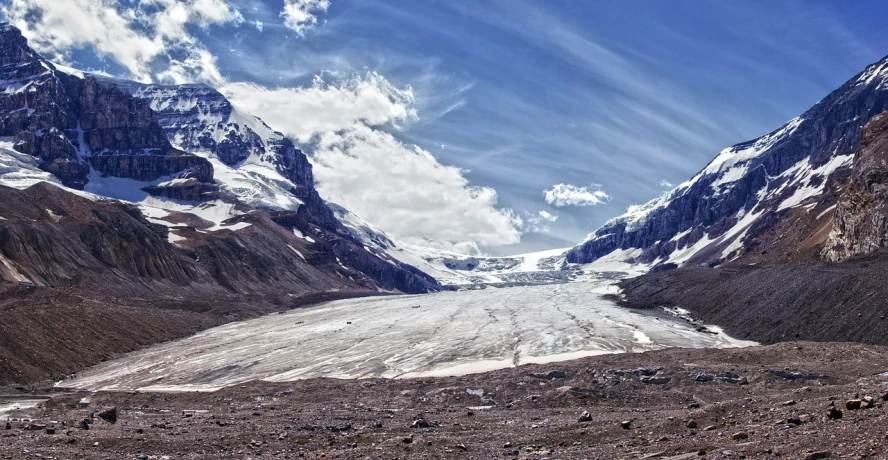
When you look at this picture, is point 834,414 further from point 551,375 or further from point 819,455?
point 551,375

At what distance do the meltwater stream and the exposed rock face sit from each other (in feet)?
98.7

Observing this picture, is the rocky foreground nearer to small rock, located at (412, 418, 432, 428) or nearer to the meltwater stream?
small rock, located at (412, 418, 432, 428)

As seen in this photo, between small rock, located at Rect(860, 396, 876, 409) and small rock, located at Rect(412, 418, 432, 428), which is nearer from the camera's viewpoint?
small rock, located at Rect(860, 396, 876, 409)

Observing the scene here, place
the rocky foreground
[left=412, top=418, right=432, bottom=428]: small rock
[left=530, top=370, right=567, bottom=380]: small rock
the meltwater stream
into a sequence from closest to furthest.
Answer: the rocky foreground → [left=412, top=418, right=432, bottom=428]: small rock → [left=530, top=370, right=567, bottom=380]: small rock → the meltwater stream

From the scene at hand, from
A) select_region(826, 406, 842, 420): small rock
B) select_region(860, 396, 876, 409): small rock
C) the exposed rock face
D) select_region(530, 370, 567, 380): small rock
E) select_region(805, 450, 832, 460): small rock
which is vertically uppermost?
the exposed rock face

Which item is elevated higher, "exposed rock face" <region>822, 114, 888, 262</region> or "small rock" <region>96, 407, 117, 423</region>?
"exposed rock face" <region>822, 114, 888, 262</region>

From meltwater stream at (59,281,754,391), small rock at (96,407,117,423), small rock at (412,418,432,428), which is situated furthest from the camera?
meltwater stream at (59,281,754,391)

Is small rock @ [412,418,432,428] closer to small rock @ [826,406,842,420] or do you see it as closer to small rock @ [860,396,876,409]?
small rock @ [826,406,842,420]

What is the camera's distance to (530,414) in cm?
3058

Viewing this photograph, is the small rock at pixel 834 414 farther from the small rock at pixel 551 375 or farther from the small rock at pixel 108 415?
the small rock at pixel 108 415

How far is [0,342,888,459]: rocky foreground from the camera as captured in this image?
18859mm

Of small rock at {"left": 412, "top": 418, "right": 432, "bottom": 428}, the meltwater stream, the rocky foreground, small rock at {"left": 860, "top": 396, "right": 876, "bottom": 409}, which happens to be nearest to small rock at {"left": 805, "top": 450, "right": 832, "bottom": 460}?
the rocky foreground

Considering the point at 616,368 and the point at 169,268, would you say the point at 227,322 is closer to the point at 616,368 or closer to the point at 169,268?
the point at 169,268

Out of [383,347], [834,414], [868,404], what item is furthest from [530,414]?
[383,347]
